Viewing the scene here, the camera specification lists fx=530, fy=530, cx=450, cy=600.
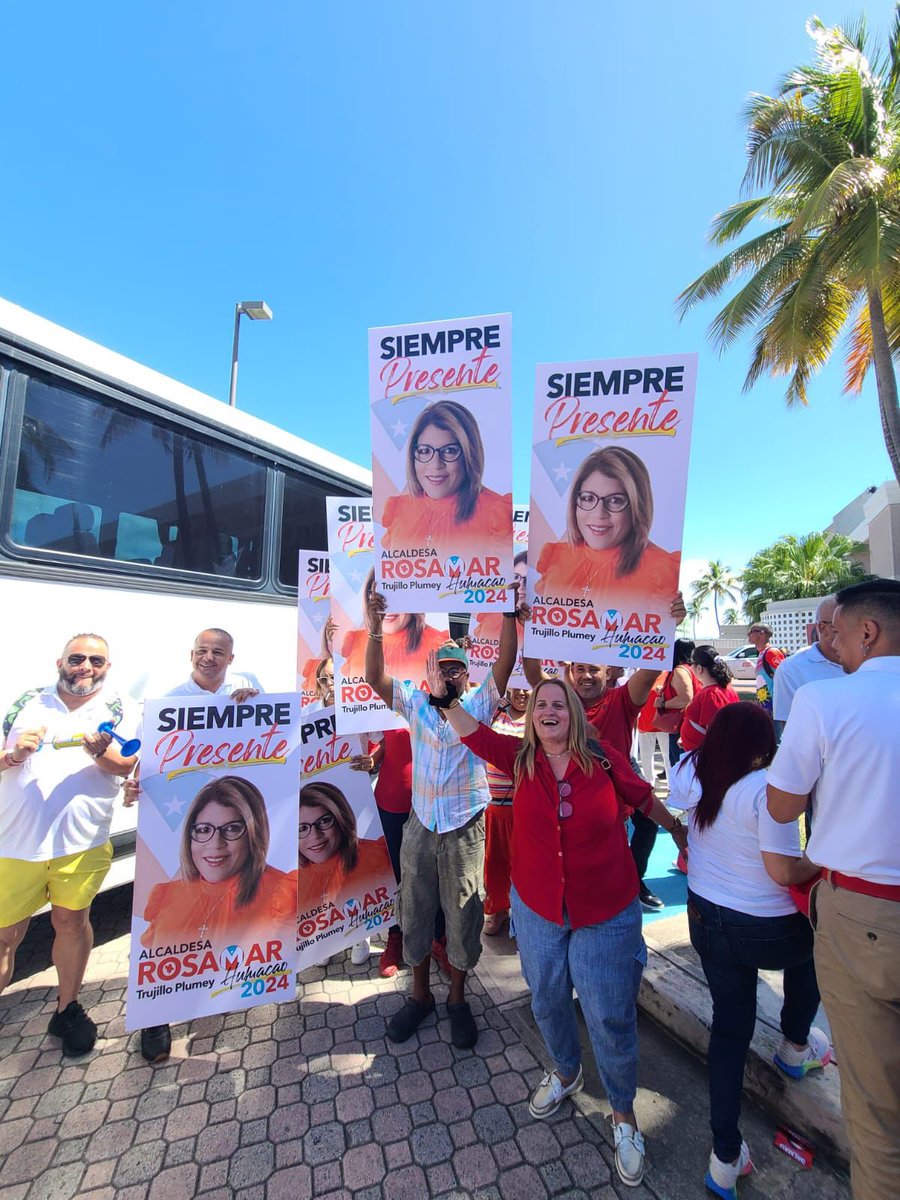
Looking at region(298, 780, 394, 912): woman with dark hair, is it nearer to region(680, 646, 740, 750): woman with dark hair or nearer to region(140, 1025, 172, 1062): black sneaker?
region(140, 1025, 172, 1062): black sneaker

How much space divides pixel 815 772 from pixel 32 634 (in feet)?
12.0

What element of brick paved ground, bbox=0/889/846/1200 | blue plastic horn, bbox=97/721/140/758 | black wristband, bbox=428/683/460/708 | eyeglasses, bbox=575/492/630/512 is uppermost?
eyeglasses, bbox=575/492/630/512

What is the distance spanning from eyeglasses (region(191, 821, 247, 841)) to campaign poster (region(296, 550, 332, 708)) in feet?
4.07

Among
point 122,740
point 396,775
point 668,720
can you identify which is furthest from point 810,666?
point 122,740

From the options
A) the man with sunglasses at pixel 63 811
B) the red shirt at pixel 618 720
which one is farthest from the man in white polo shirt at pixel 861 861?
the man with sunglasses at pixel 63 811

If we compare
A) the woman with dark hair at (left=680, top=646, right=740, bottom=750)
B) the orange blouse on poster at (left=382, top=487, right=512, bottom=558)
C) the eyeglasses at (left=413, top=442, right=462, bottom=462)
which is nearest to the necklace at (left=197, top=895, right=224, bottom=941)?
the orange blouse on poster at (left=382, top=487, right=512, bottom=558)

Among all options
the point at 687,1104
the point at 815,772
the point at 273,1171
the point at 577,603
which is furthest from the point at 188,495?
the point at 687,1104

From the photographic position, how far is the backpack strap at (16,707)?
2.50 m

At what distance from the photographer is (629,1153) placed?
1950 mm

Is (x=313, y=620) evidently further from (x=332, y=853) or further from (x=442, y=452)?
(x=442, y=452)

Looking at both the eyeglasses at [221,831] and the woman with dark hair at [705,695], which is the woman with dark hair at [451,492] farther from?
the woman with dark hair at [705,695]

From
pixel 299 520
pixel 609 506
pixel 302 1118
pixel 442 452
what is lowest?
pixel 302 1118

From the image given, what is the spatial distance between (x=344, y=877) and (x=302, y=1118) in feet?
3.28

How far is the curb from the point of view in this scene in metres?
2.06
